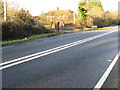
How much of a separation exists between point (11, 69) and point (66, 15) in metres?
39.6

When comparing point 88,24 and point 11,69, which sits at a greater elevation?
point 88,24

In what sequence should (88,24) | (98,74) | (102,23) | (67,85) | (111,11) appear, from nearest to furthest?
(67,85), (98,74), (88,24), (102,23), (111,11)

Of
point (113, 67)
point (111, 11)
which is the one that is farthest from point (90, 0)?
point (113, 67)

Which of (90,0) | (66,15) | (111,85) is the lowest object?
(111,85)

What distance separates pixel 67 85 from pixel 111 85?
3.95ft

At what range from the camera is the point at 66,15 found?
1738 inches

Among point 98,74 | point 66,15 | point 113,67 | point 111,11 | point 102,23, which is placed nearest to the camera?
point 98,74

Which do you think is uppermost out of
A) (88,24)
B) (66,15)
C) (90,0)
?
(90,0)

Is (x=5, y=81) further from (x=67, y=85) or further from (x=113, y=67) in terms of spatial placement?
(x=113, y=67)

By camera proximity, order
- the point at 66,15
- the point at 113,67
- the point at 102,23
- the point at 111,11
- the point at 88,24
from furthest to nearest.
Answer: the point at 111,11, the point at 102,23, the point at 66,15, the point at 88,24, the point at 113,67

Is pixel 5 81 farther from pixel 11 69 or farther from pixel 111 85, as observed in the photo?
pixel 111 85

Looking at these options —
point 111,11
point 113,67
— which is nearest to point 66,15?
point 111,11

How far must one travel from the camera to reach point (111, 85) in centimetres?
453

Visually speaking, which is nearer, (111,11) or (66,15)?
(66,15)
